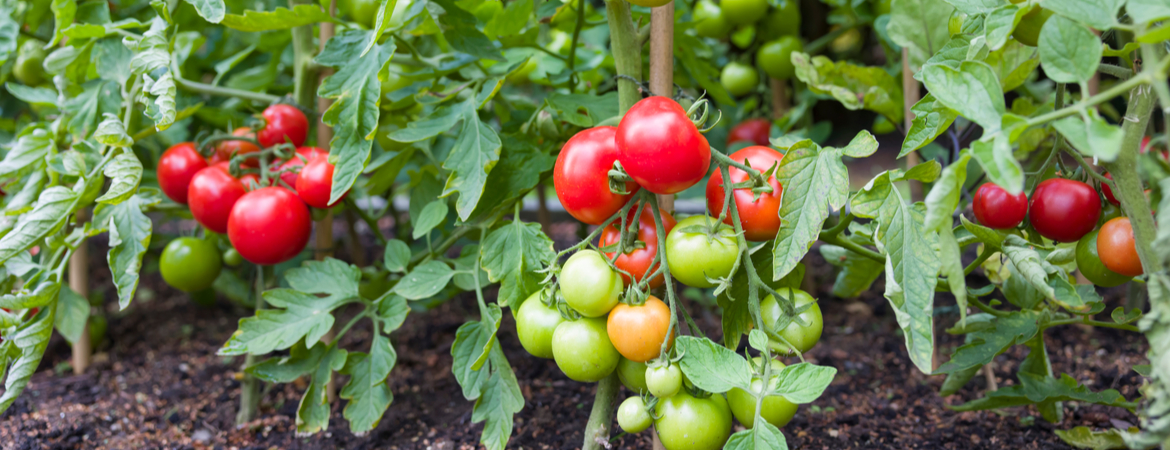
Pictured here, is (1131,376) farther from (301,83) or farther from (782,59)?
(301,83)

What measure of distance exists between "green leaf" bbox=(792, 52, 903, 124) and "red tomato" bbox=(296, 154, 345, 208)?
28.6 inches

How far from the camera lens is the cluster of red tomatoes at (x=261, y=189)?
3.05 ft

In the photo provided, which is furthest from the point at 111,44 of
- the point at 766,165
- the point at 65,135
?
the point at 766,165

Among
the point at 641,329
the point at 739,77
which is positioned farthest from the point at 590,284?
the point at 739,77

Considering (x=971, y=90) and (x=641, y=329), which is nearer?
(x=971, y=90)

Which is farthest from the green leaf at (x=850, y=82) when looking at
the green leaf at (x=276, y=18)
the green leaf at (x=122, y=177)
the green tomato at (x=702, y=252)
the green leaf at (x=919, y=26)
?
the green leaf at (x=122, y=177)

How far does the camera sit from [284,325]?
35.1 inches

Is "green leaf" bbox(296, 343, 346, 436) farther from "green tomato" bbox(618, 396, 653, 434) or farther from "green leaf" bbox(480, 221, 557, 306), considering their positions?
"green tomato" bbox(618, 396, 653, 434)

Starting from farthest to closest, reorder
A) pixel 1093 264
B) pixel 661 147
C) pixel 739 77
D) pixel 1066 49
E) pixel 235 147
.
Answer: pixel 739 77, pixel 235 147, pixel 1093 264, pixel 661 147, pixel 1066 49

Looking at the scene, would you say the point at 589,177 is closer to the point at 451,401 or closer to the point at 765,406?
the point at 765,406

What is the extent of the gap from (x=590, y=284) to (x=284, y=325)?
1.57 ft

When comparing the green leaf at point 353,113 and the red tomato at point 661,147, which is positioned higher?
the red tomato at point 661,147

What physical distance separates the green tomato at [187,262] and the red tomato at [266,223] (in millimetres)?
218

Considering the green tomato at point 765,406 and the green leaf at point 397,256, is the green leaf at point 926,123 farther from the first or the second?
the green leaf at point 397,256
